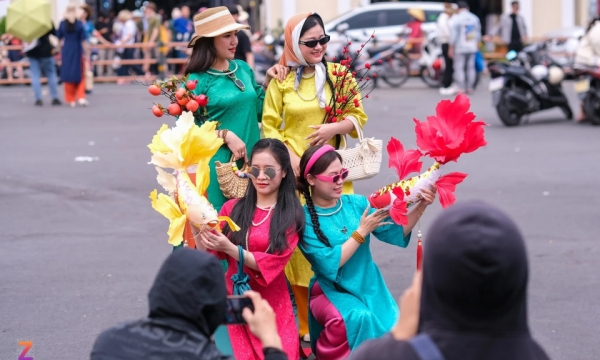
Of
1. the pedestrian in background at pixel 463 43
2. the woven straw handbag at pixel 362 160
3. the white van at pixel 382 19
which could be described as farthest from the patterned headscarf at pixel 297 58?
the white van at pixel 382 19

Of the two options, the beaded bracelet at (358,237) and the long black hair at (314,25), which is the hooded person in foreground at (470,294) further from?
the long black hair at (314,25)

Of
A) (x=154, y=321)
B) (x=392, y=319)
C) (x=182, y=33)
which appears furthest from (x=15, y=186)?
(x=182, y=33)

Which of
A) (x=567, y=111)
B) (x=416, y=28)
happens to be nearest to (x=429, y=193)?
(x=567, y=111)

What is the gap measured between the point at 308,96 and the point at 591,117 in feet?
33.0

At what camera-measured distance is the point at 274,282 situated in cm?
479

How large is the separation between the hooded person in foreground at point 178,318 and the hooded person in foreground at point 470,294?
Answer: 23.6 inches

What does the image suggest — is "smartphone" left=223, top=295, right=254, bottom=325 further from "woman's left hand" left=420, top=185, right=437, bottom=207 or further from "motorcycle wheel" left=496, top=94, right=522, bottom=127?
"motorcycle wheel" left=496, top=94, right=522, bottom=127

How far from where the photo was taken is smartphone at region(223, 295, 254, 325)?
112 inches

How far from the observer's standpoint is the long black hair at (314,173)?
4730 millimetres

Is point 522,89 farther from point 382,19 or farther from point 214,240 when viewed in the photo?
point 214,240

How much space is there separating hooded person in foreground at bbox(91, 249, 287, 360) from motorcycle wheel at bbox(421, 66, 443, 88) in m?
18.6

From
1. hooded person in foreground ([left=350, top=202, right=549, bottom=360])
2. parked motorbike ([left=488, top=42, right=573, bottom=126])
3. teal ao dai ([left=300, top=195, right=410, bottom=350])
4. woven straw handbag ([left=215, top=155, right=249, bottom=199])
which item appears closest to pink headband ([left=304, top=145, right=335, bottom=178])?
teal ao dai ([left=300, top=195, right=410, bottom=350])

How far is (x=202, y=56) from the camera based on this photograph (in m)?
5.32

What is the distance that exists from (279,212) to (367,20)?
20285 millimetres
